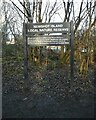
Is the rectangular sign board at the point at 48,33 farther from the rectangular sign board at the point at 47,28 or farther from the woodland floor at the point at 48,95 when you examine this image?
the woodland floor at the point at 48,95

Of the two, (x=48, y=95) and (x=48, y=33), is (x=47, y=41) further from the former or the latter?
(x=48, y=95)

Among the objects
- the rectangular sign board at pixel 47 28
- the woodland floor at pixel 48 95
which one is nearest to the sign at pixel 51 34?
the rectangular sign board at pixel 47 28

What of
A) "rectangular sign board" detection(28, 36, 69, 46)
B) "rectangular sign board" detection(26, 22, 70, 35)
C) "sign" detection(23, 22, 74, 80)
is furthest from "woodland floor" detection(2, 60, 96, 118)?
"rectangular sign board" detection(26, 22, 70, 35)

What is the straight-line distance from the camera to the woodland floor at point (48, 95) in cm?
575

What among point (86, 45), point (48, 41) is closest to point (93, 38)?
point (86, 45)

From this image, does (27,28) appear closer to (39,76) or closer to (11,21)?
(39,76)

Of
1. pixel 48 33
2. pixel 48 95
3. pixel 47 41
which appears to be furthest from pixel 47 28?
pixel 48 95

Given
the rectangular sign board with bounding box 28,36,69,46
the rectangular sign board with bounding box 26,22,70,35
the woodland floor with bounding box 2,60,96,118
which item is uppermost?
the rectangular sign board with bounding box 26,22,70,35

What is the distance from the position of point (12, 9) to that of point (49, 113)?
19.5ft

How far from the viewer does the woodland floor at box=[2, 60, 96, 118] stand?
575 centimetres

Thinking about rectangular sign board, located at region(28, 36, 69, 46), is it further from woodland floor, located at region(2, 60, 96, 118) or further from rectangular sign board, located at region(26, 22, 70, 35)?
woodland floor, located at region(2, 60, 96, 118)

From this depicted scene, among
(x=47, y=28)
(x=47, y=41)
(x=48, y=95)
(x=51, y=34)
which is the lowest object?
(x=48, y=95)

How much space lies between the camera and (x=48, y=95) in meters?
6.65

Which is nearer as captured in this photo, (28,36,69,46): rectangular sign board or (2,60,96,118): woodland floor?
(2,60,96,118): woodland floor
